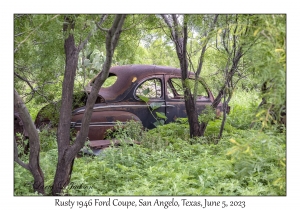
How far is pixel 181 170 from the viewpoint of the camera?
16.6ft

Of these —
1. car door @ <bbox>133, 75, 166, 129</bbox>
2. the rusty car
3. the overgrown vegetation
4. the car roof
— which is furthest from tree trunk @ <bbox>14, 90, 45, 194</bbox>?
car door @ <bbox>133, 75, 166, 129</bbox>

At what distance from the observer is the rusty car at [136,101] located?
6.88m

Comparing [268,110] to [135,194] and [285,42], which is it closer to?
[285,42]

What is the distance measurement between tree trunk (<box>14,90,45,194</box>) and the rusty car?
199 cm

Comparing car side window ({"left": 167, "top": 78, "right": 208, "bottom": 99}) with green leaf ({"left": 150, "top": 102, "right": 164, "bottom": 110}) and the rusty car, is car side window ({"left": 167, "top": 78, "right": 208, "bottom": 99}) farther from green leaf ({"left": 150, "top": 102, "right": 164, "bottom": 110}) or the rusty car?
green leaf ({"left": 150, "top": 102, "right": 164, "bottom": 110})

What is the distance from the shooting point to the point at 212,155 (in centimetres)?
585

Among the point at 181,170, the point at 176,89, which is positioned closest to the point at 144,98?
the point at 176,89

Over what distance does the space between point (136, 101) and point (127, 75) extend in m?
0.51

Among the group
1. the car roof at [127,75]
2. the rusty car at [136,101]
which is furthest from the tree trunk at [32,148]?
the car roof at [127,75]

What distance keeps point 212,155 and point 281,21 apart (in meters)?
2.74

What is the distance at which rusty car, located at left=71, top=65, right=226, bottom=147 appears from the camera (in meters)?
6.88

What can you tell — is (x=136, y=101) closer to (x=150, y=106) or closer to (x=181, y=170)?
(x=150, y=106)

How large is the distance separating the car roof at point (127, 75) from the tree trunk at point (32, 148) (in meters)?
2.76

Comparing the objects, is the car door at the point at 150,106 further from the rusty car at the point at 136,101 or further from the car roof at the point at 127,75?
the car roof at the point at 127,75
